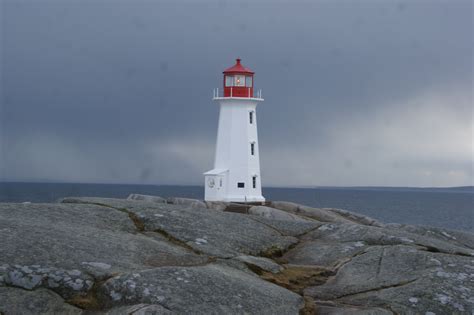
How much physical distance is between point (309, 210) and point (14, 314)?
23.5m

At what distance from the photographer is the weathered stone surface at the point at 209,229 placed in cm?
2050

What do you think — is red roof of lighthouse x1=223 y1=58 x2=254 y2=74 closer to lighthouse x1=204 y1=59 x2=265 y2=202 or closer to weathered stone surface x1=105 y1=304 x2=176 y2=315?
lighthouse x1=204 y1=59 x2=265 y2=202

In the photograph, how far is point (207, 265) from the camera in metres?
18.3

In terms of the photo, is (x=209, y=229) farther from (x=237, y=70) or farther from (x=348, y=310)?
(x=237, y=70)

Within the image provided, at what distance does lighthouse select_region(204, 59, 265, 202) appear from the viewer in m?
50.6

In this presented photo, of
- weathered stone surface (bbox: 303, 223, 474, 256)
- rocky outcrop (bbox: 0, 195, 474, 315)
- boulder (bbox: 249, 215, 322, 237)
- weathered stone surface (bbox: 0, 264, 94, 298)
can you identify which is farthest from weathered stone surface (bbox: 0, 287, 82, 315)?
weathered stone surface (bbox: 303, 223, 474, 256)

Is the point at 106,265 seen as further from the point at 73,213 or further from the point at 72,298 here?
the point at 73,213

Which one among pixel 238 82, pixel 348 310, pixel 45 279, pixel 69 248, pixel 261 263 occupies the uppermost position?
pixel 238 82

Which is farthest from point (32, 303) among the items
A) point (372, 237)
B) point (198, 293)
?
point (372, 237)

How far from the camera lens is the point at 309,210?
121ft

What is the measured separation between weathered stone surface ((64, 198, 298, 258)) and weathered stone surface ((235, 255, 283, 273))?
1.42ft

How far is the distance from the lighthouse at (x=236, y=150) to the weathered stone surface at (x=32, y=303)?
114 ft

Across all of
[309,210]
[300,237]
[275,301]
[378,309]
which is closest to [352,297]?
[378,309]

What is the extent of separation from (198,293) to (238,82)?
121ft
